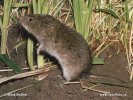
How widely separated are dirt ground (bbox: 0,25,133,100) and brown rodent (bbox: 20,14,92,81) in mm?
139

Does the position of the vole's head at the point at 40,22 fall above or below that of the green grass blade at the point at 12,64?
above

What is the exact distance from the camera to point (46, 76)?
3.81m

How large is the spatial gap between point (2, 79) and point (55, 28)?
0.66m

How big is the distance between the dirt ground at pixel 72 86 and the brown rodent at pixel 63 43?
0.46ft

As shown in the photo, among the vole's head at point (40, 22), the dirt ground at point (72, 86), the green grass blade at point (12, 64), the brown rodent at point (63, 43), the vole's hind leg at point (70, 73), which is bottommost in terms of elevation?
the dirt ground at point (72, 86)

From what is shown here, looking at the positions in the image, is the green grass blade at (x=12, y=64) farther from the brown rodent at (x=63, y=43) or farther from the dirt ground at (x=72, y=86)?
the brown rodent at (x=63, y=43)

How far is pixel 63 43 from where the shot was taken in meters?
3.53

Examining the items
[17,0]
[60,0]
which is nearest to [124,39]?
[60,0]

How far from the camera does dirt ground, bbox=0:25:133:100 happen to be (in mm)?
3541

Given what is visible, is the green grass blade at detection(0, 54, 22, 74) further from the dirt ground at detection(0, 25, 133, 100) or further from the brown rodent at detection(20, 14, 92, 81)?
the brown rodent at detection(20, 14, 92, 81)

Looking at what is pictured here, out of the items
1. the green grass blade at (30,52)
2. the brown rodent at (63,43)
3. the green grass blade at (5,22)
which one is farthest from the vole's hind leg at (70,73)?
the green grass blade at (5,22)

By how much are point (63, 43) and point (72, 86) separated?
0.42m

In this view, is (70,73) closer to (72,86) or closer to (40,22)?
(72,86)

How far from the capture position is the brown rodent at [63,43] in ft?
11.5
